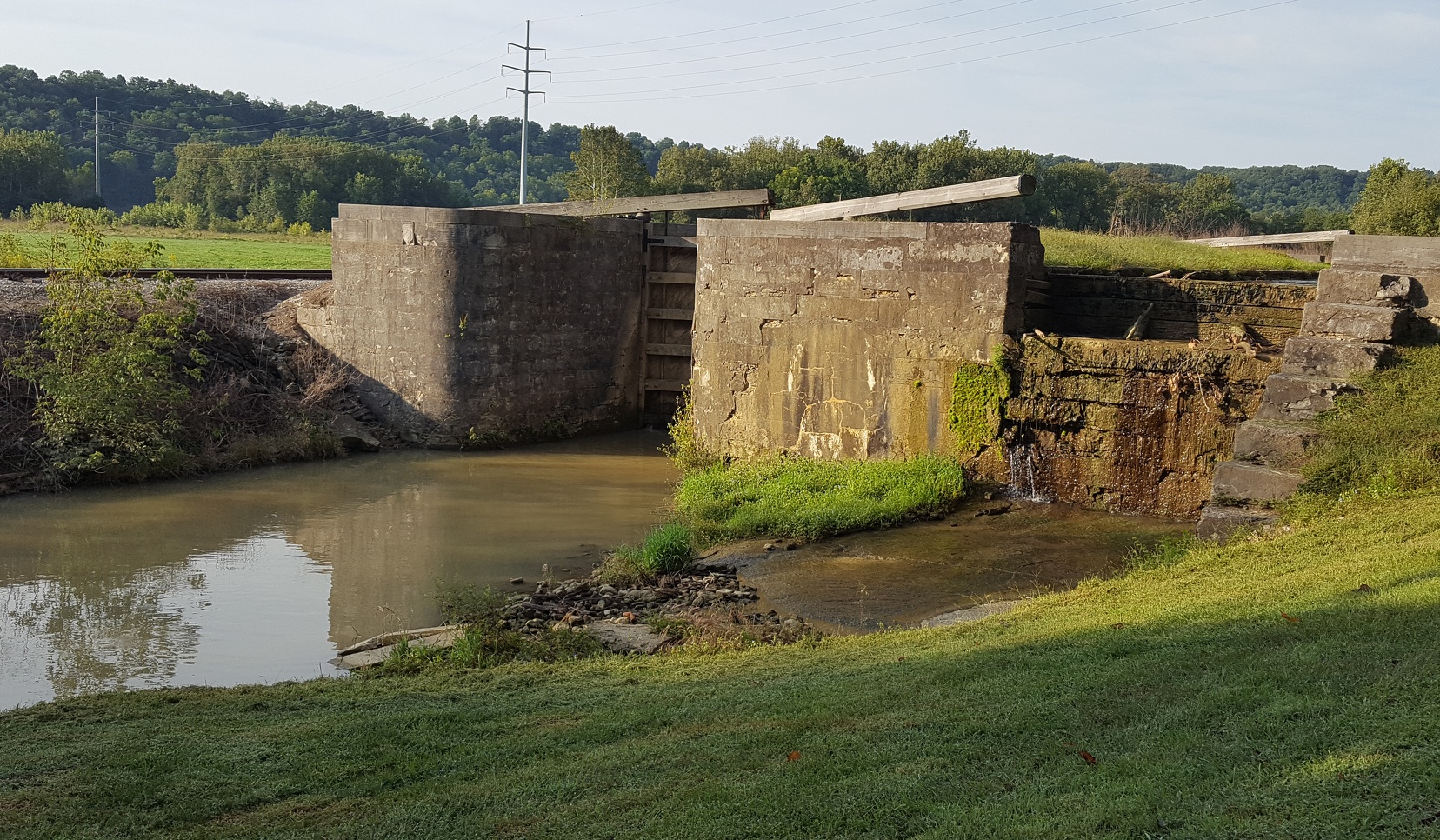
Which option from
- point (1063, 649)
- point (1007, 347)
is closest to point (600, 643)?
point (1063, 649)

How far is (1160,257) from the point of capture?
1514 centimetres

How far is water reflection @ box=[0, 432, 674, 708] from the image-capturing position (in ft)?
26.8

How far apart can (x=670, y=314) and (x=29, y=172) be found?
161 feet

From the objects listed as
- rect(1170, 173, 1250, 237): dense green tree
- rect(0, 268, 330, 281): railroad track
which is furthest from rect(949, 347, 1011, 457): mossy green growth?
rect(1170, 173, 1250, 237): dense green tree

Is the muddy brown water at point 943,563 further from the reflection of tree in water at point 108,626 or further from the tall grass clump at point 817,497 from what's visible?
the reflection of tree in water at point 108,626

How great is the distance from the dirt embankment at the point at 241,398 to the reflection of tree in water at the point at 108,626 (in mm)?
4147

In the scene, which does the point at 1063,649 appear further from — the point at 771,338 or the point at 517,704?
the point at 771,338

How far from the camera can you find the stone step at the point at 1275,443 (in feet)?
27.6

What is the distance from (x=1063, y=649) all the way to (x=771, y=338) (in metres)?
7.87

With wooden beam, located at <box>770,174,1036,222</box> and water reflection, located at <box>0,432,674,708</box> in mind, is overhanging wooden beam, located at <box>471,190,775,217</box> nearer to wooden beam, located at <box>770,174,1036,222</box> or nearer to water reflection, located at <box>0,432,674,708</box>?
wooden beam, located at <box>770,174,1036,222</box>

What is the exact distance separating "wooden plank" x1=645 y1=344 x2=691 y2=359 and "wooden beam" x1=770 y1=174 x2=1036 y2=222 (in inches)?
149

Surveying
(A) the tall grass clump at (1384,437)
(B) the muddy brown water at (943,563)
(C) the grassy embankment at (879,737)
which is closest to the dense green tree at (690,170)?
(B) the muddy brown water at (943,563)

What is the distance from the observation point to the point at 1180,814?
11.0ft

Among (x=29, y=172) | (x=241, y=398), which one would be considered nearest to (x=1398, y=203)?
(x=241, y=398)
